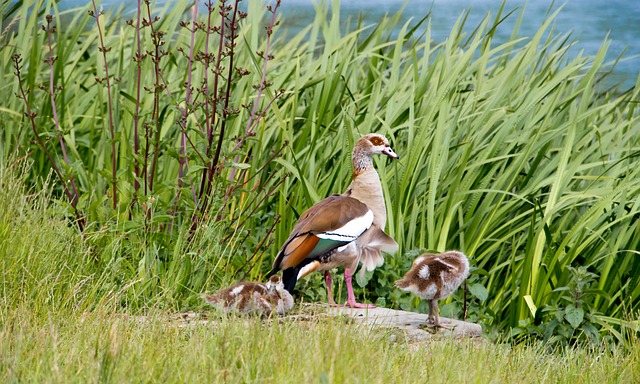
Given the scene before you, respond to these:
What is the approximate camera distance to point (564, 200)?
6.39 m

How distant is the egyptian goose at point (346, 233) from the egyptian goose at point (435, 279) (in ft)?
1.34

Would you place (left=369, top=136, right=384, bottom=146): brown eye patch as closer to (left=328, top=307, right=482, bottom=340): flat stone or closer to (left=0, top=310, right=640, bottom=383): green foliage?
(left=328, top=307, right=482, bottom=340): flat stone

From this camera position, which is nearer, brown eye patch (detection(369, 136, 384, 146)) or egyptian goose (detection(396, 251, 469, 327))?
egyptian goose (detection(396, 251, 469, 327))

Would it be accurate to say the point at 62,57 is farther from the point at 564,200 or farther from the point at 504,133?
the point at 564,200

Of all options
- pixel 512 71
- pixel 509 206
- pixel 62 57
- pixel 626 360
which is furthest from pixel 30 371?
pixel 512 71

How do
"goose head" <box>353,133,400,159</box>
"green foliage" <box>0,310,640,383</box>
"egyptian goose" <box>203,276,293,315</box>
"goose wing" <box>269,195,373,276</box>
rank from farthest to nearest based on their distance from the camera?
"goose head" <box>353,133,400,159</box>
"goose wing" <box>269,195,373,276</box>
"egyptian goose" <box>203,276,293,315</box>
"green foliage" <box>0,310,640,383</box>

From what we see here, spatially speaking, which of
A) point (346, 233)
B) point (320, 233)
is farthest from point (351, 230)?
point (320, 233)

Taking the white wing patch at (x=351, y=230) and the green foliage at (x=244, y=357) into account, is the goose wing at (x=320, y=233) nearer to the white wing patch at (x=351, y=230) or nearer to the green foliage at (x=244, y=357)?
the white wing patch at (x=351, y=230)

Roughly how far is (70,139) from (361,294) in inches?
99.4

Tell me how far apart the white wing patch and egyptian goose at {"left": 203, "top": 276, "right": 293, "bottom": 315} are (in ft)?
1.26

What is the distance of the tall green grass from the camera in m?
5.90

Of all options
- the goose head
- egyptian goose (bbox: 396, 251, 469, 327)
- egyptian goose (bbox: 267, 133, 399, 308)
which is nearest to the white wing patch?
egyptian goose (bbox: 267, 133, 399, 308)

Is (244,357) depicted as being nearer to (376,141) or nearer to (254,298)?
(254,298)

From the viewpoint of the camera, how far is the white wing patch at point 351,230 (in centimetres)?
532
